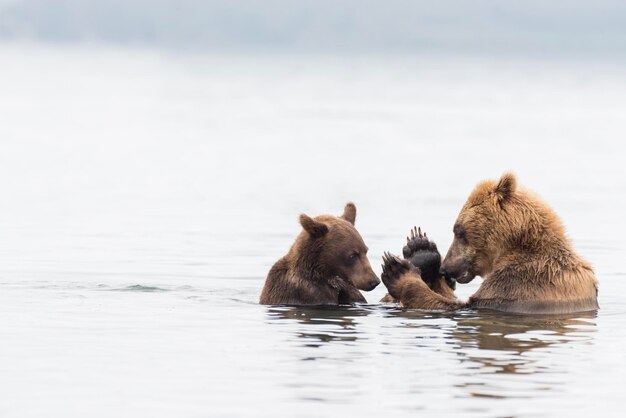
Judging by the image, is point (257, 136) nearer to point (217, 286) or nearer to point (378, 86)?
point (217, 286)

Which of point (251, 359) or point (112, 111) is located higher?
point (112, 111)

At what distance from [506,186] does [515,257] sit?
0.64 metres

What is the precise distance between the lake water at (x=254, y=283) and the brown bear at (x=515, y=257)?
0.27 meters

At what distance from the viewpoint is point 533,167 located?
4228 cm

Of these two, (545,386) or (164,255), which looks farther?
(164,255)

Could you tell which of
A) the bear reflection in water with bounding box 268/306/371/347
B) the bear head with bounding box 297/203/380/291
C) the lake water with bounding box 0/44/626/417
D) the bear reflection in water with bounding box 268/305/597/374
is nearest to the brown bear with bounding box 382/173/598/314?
the bear reflection in water with bounding box 268/305/597/374

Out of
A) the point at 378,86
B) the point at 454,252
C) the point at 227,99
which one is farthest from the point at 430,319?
the point at 378,86

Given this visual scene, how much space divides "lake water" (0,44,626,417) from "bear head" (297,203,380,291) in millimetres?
336

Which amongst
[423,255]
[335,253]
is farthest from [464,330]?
[335,253]

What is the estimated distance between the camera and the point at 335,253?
15.6 metres

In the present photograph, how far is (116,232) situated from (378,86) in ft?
413

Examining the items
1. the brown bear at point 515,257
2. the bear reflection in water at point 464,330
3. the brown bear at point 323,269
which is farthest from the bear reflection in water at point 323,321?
the brown bear at point 515,257

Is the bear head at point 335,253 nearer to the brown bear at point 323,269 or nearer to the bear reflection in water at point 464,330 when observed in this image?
the brown bear at point 323,269

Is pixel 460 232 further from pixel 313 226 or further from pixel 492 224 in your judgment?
pixel 313 226
